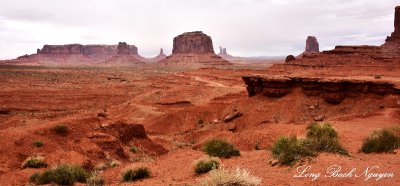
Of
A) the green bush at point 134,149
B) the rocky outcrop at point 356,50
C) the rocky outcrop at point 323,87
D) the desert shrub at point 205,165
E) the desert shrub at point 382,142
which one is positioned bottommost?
the green bush at point 134,149

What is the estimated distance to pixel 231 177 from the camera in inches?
311

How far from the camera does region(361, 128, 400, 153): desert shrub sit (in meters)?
12.4

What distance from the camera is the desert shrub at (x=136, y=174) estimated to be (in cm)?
1140

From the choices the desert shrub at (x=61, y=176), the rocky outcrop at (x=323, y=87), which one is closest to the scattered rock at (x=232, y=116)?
the rocky outcrop at (x=323, y=87)

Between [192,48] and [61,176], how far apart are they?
164m

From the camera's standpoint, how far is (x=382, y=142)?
495 inches

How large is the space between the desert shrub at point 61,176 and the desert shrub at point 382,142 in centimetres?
917

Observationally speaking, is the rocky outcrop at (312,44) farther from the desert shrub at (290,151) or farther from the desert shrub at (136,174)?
the desert shrub at (136,174)

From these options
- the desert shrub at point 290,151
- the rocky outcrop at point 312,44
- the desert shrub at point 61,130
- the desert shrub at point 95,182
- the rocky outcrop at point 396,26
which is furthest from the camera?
the rocky outcrop at point 312,44

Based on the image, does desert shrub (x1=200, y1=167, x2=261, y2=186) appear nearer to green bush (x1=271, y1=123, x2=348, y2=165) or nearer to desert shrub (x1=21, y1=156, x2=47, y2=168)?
green bush (x1=271, y1=123, x2=348, y2=165)

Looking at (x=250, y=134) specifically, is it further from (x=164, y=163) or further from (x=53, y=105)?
(x=53, y=105)

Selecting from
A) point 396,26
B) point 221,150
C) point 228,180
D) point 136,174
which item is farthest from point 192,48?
point 228,180

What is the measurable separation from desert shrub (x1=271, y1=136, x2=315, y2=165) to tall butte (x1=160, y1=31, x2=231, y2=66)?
494 feet

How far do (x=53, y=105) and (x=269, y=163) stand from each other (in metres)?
34.6
